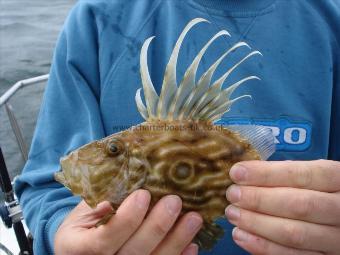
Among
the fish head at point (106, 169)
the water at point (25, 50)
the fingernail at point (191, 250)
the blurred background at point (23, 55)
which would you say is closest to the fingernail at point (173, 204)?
the fish head at point (106, 169)

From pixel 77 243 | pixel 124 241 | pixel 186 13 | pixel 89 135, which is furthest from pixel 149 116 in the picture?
pixel 186 13

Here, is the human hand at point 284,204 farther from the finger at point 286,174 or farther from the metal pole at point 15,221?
the metal pole at point 15,221

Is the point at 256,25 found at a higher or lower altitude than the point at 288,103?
higher

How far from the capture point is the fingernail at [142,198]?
4.51 feet

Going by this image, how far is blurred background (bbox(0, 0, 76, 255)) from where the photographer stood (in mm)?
7445

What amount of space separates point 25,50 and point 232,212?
42.2ft

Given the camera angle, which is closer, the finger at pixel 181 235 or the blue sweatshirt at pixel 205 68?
the finger at pixel 181 235

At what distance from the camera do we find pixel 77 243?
62.6 inches

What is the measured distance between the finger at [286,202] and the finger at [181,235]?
139 mm

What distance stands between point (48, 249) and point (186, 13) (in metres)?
1.39

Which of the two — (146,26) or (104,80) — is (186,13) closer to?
(146,26)

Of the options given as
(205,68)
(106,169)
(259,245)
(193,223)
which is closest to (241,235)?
(259,245)

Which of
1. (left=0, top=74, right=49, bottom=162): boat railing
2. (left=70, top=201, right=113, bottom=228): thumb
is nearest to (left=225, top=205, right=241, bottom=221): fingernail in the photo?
(left=70, top=201, right=113, bottom=228): thumb

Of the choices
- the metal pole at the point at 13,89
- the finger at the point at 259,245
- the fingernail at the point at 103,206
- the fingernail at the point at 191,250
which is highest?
the metal pole at the point at 13,89
